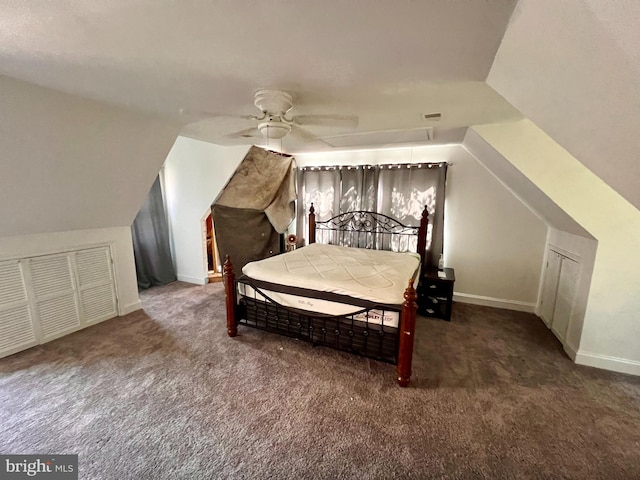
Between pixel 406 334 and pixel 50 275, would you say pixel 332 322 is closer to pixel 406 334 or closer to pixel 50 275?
pixel 406 334

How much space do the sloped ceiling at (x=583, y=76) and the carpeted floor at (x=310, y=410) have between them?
59.7 inches

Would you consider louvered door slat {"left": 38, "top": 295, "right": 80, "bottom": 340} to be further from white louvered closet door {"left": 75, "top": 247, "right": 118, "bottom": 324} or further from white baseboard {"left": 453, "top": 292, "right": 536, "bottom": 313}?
white baseboard {"left": 453, "top": 292, "right": 536, "bottom": 313}

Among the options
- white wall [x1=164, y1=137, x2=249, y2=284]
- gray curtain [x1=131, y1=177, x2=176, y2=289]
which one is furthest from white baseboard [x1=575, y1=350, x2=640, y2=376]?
gray curtain [x1=131, y1=177, x2=176, y2=289]

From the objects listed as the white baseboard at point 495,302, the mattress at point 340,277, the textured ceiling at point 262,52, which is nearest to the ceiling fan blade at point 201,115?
the textured ceiling at point 262,52

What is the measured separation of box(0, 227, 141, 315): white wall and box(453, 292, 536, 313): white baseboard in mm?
4594

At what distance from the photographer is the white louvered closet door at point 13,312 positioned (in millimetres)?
2357

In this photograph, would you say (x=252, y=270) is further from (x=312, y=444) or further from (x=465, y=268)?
(x=465, y=268)

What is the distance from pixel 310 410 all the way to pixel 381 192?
10.1 ft

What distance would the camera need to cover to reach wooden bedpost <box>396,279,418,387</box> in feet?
6.33

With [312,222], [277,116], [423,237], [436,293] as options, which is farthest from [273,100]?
[436,293]

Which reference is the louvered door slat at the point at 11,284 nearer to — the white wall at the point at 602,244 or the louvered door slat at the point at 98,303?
the louvered door slat at the point at 98,303

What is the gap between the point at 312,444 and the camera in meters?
1.55

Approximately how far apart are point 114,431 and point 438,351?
2647mm

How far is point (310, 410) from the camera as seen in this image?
1.79 metres
